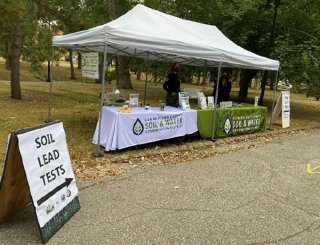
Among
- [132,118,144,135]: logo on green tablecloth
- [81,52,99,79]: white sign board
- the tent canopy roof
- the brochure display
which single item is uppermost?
the tent canopy roof

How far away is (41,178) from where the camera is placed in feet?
12.8

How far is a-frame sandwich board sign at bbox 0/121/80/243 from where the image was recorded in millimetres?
3742

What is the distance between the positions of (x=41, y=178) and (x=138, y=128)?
12.9 feet

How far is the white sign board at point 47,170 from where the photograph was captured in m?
3.75

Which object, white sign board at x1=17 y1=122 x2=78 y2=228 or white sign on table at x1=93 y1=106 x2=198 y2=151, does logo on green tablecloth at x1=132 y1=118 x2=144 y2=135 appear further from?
white sign board at x1=17 y1=122 x2=78 y2=228

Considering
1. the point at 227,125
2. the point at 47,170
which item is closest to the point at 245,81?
the point at 227,125

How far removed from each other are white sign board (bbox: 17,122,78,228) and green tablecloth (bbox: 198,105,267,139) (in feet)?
17.2

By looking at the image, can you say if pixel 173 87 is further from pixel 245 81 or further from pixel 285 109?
pixel 245 81

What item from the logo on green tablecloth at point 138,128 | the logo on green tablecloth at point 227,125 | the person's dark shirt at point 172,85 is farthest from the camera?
the person's dark shirt at point 172,85

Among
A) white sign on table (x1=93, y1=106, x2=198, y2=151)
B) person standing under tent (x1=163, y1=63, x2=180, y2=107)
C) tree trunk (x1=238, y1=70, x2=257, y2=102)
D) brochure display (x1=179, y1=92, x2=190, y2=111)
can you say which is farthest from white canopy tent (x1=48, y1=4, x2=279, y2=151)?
tree trunk (x1=238, y1=70, x2=257, y2=102)

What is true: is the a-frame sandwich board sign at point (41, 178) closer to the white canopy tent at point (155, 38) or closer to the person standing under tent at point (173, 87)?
the white canopy tent at point (155, 38)

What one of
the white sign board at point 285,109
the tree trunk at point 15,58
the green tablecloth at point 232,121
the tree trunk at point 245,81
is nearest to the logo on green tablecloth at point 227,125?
the green tablecloth at point 232,121

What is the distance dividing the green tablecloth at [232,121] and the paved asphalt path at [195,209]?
6.77 ft

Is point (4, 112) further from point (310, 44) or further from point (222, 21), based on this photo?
point (310, 44)
